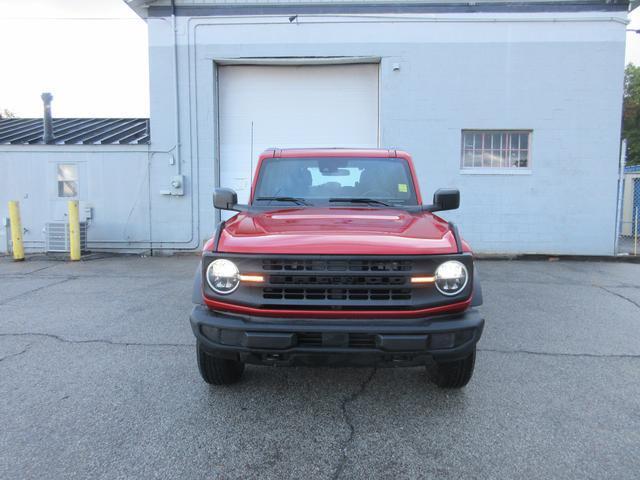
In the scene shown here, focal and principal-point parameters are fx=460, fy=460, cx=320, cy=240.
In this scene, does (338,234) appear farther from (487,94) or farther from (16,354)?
(487,94)

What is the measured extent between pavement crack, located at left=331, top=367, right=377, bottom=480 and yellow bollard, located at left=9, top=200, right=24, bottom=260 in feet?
32.5

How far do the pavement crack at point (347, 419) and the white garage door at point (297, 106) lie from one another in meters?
8.26

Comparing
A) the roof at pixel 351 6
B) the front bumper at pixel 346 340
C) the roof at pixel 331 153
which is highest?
the roof at pixel 351 6

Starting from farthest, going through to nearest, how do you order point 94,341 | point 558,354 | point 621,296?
point 621,296 < point 94,341 < point 558,354

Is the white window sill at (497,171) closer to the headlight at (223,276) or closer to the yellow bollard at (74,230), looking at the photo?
the yellow bollard at (74,230)

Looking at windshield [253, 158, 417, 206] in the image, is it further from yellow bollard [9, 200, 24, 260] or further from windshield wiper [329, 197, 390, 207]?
yellow bollard [9, 200, 24, 260]

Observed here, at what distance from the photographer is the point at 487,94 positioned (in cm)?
1090

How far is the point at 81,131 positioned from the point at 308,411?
12.7 m

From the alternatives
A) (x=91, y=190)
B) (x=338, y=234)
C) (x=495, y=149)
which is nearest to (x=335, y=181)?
(x=338, y=234)

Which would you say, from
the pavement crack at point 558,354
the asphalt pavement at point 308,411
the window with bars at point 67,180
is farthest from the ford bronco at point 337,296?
the window with bars at point 67,180

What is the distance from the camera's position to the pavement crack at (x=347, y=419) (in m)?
2.52

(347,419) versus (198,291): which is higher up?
(198,291)

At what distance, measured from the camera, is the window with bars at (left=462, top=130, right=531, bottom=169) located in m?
11.1

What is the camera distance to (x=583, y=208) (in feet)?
36.0
